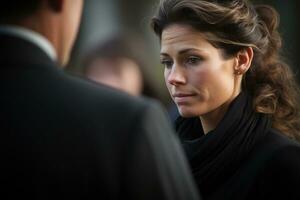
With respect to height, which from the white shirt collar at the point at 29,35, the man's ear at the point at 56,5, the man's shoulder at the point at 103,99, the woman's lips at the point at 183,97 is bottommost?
the woman's lips at the point at 183,97

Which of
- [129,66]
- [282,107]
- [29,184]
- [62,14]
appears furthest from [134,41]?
[29,184]

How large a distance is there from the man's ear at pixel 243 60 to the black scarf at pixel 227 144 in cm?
12

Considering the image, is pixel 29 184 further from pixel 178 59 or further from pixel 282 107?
pixel 282 107

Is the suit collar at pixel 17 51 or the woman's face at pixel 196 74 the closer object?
the suit collar at pixel 17 51

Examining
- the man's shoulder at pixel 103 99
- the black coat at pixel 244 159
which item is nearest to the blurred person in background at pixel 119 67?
the black coat at pixel 244 159

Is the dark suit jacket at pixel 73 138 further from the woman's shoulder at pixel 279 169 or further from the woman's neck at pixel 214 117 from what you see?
the woman's neck at pixel 214 117

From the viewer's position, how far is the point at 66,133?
1717mm

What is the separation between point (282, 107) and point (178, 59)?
0.62m

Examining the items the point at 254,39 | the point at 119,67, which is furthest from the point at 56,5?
the point at 254,39

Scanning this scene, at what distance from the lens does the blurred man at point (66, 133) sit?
1.70m

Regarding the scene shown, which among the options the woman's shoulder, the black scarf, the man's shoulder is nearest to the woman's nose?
the black scarf

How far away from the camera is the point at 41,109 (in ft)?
5.68

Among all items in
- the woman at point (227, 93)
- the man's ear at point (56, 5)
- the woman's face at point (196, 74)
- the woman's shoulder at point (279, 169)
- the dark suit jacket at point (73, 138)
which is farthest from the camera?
the woman's face at point (196, 74)

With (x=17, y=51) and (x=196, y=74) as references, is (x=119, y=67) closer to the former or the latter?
(x=196, y=74)
